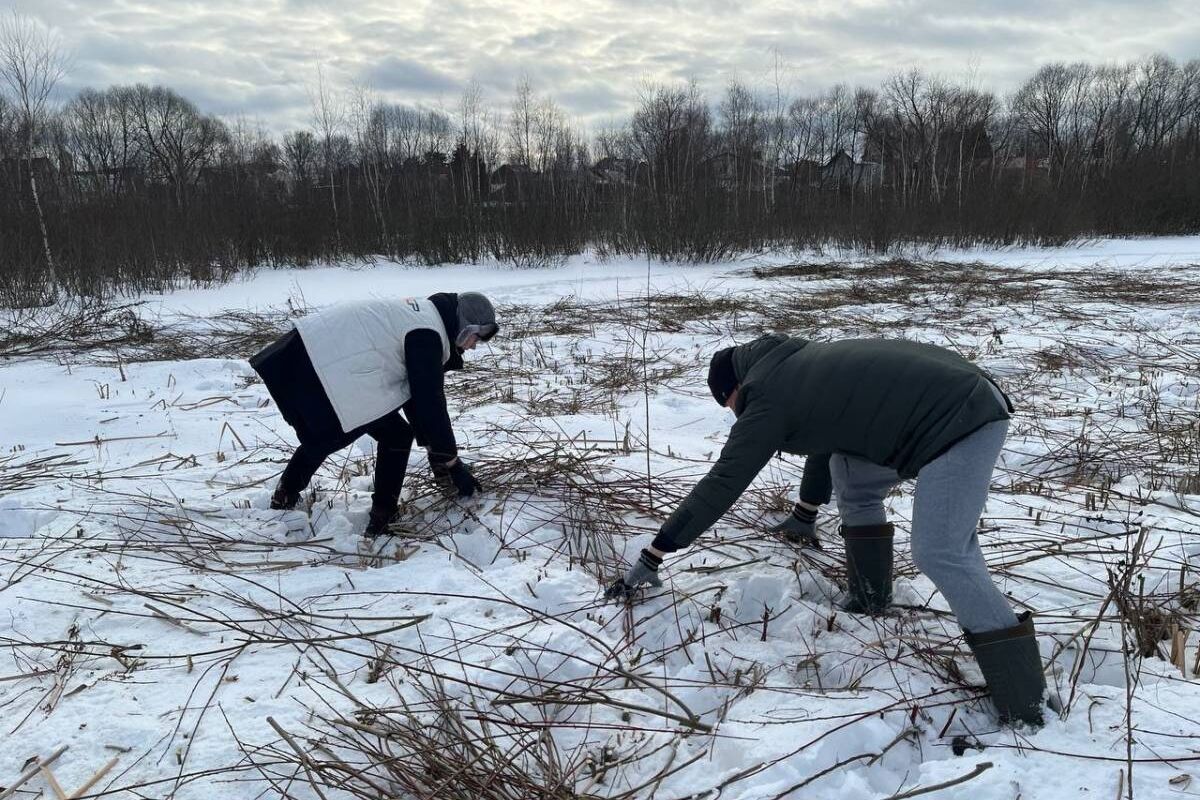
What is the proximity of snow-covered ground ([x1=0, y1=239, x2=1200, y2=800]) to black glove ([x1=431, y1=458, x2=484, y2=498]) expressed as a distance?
8 centimetres

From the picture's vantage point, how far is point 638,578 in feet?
8.01

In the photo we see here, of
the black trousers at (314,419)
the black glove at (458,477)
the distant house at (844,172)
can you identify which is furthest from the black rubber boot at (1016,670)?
the distant house at (844,172)

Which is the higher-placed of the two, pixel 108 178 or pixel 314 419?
pixel 108 178

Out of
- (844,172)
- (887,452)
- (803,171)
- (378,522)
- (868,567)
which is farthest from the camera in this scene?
(844,172)

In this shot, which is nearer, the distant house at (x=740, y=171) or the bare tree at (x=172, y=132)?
the distant house at (x=740, y=171)

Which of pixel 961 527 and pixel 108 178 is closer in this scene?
pixel 961 527

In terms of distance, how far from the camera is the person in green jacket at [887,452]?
185 centimetres

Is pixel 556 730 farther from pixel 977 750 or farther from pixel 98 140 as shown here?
pixel 98 140

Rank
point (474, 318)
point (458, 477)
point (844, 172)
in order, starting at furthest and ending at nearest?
1. point (844, 172)
2. point (458, 477)
3. point (474, 318)

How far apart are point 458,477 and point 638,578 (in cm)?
127

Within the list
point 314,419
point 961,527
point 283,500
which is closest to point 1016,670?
point 961,527

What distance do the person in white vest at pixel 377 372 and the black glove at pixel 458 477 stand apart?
0.14 m

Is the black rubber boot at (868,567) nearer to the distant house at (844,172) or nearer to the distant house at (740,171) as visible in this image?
the distant house at (740,171)

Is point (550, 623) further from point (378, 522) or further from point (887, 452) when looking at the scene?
point (887, 452)
